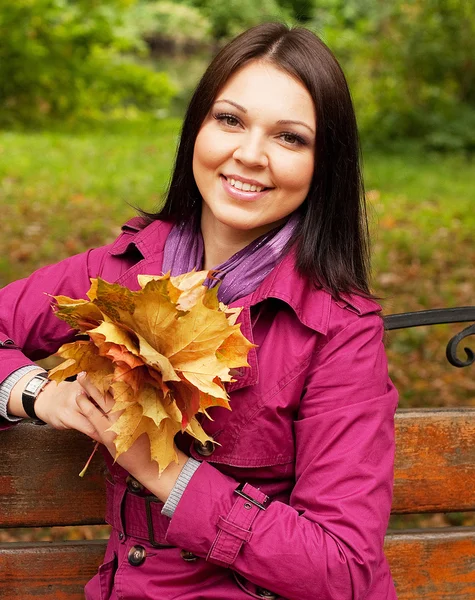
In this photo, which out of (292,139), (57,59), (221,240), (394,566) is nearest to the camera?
(292,139)

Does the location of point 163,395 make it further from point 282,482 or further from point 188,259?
point 188,259

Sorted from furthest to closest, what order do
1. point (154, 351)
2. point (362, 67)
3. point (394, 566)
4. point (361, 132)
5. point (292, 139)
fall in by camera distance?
point (362, 67) < point (361, 132) < point (394, 566) < point (292, 139) < point (154, 351)

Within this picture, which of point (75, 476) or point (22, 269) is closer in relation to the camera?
point (75, 476)

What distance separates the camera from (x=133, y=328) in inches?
58.9

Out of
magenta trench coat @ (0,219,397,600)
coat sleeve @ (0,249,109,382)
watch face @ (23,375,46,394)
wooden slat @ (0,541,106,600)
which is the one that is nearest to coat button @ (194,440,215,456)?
magenta trench coat @ (0,219,397,600)

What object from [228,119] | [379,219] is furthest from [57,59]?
[228,119]

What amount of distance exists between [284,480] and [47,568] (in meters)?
0.74

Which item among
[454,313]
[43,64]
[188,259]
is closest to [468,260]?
[454,313]

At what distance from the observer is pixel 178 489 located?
1693 mm

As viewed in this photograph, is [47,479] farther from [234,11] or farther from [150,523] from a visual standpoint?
[234,11]

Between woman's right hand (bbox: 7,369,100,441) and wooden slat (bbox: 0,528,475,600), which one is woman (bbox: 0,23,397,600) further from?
wooden slat (bbox: 0,528,475,600)

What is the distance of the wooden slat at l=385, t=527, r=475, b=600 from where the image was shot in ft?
7.47

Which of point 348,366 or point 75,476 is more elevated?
point 348,366

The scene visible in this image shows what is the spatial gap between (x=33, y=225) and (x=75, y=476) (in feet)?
13.4
